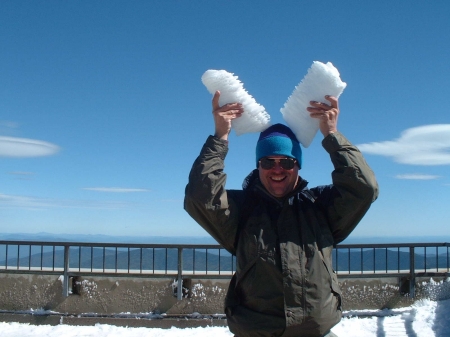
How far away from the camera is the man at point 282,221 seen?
2.25m

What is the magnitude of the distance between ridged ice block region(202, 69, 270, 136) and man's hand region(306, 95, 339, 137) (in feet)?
0.99

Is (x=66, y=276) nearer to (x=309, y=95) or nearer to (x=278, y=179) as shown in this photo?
(x=278, y=179)

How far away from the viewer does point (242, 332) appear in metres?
2.32

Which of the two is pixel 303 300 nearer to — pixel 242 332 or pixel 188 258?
pixel 242 332

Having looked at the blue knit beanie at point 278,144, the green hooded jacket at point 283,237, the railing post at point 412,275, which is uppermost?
the blue knit beanie at point 278,144

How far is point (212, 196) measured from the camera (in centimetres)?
229

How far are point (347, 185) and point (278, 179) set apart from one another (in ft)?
1.26

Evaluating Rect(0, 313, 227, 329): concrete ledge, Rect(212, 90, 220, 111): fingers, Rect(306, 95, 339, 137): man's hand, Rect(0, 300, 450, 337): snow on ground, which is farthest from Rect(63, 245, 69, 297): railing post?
Rect(306, 95, 339, 137): man's hand

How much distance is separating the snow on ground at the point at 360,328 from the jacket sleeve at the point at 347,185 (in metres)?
5.14

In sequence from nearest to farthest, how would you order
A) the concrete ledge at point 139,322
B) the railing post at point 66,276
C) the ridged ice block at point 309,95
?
the ridged ice block at point 309,95 < the concrete ledge at point 139,322 < the railing post at point 66,276

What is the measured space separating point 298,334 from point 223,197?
801mm

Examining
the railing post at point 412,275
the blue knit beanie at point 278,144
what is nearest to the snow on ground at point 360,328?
the railing post at point 412,275

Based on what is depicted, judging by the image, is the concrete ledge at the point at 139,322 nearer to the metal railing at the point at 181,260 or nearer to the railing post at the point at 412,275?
the metal railing at the point at 181,260

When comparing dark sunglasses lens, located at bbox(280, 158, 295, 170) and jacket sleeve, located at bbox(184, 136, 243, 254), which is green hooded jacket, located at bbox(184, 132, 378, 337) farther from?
dark sunglasses lens, located at bbox(280, 158, 295, 170)
